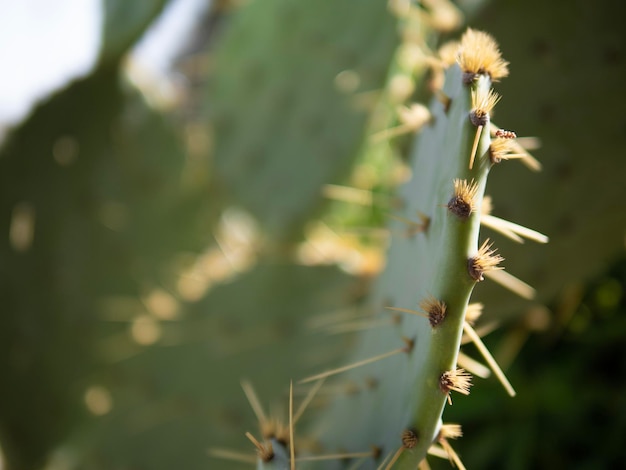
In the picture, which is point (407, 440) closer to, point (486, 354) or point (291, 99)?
point (486, 354)

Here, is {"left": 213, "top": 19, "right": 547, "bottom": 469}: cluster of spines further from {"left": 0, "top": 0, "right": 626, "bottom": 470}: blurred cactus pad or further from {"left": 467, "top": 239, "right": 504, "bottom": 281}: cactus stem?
{"left": 0, "top": 0, "right": 626, "bottom": 470}: blurred cactus pad

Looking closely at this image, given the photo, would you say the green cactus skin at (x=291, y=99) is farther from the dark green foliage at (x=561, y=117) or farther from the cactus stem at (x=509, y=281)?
the cactus stem at (x=509, y=281)

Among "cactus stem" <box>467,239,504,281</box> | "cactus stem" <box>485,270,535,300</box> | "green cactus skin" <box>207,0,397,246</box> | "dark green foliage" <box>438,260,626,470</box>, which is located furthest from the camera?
"dark green foliage" <box>438,260,626,470</box>

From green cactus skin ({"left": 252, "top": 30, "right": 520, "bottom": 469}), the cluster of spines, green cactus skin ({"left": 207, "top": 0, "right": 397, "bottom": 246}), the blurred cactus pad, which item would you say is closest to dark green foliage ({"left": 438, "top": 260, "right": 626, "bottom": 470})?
the blurred cactus pad

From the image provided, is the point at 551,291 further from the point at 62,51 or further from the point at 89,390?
the point at 62,51

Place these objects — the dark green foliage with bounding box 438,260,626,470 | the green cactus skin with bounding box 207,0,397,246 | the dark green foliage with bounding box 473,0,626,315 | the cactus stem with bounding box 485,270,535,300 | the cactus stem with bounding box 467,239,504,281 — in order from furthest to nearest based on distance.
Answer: the dark green foliage with bounding box 438,260,626,470 < the green cactus skin with bounding box 207,0,397,246 < the dark green foliage with bounding box 473,0,626,315 < the cactus stem with bounding box 485,270,535,300 < the cactus stem with bounding box 467,239,504,281

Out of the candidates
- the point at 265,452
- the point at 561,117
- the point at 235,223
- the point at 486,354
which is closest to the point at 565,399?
the point at 235,223

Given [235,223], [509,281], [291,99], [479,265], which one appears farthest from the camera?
[235,223]

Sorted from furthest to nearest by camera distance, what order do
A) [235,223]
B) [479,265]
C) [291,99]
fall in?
1. [235,223]
2. [291,99]
3. [479,265]

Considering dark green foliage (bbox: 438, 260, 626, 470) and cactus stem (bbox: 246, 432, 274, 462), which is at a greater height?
cactus stem (bbox: 246, 432, 274, 462)
